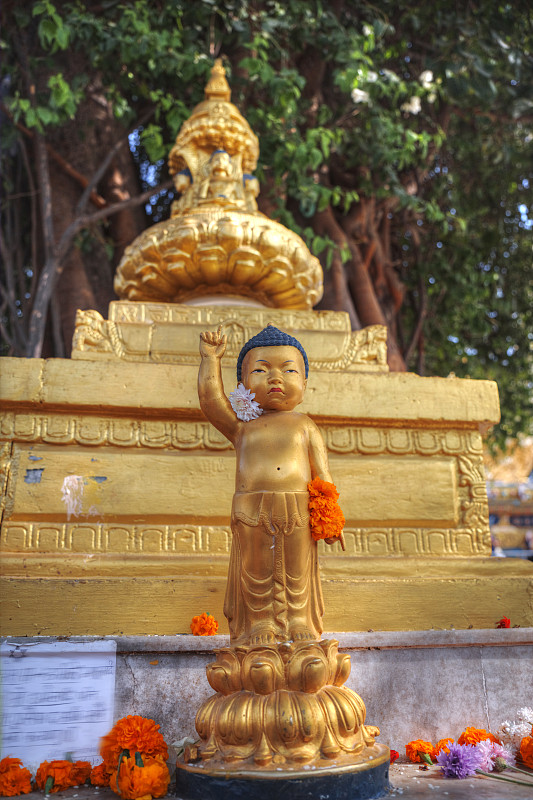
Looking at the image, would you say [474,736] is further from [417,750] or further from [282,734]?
[282,734]

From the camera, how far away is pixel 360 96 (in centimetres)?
→ 653

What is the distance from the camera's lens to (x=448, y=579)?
3029mm

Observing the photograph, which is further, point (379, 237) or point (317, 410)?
point (379, 237)

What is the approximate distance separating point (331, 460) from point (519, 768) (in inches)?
59.7

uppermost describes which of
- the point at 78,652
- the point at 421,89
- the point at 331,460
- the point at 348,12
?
the point at 348,12

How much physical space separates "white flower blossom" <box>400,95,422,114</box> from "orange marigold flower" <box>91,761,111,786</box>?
7.32 metres

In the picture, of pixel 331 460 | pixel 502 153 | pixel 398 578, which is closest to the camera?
pixel 398 578

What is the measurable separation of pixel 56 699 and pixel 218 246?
294 centimetres

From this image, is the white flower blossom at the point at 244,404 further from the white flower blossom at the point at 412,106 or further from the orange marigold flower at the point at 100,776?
the white flower blossom at the point at 412,106

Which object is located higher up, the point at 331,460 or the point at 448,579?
the point at 331,460

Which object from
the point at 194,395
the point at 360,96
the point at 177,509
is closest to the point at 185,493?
the point at 177,509

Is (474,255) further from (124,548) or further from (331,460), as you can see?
(124,548)

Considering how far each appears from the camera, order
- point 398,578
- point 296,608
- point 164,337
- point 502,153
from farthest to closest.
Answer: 1. point 502,153
2. point 164,337
3. point 398,578
4. point 296,608

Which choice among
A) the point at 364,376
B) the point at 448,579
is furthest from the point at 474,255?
the point at 448,579
